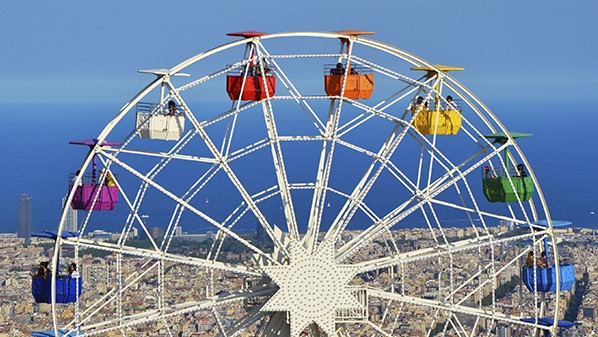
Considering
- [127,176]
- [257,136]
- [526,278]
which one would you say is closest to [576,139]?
[257,136]

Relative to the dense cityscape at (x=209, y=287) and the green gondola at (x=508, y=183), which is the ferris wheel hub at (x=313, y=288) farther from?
the dense cityscape at (x=209, y=287)

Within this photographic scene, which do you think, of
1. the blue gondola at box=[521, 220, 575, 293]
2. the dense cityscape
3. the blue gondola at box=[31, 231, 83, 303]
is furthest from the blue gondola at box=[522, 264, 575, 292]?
the dense cityscape

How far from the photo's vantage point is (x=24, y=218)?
91000 millimetres

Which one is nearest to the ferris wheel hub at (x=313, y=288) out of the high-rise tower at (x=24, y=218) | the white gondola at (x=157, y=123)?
the white gondola at (x=157, y=123)

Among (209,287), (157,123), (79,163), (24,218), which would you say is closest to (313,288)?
(157,123)

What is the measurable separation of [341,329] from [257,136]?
12700cm

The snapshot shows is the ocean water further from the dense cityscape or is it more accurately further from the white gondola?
the white gondola

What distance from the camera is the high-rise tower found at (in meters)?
83.3

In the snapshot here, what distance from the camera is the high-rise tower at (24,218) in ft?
273

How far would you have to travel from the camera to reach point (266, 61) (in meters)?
21.5

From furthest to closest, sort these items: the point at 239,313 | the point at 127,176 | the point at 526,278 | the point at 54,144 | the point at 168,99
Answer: the point at 54,144 → the point at 127,176 → the point at 239,313 → the point at 526,278 → the point at 168,99

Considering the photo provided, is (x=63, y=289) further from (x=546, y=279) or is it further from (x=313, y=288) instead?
(x=546, y=279)

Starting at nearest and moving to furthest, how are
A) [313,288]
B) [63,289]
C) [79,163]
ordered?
[63,289]
[313,288]
[79,163]

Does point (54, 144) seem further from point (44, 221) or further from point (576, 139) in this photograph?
point (44, 221)
